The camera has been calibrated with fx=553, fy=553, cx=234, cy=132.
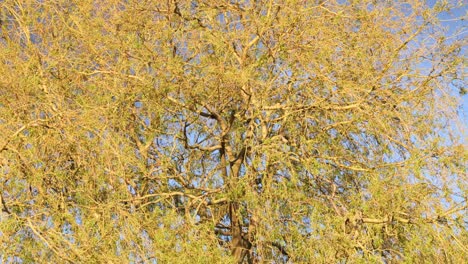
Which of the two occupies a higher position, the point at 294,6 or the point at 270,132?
the point at 294,6

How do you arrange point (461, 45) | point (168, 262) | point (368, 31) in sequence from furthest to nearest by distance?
1. point (368, 31)
2. point (461, 45)
3. point (168, 262)

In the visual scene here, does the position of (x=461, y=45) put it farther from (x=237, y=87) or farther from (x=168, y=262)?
(x=168, y=262)

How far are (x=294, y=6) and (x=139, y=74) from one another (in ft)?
6.36

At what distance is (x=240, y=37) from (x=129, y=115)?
1.58m

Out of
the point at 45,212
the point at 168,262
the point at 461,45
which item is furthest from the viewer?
the point at 461,45

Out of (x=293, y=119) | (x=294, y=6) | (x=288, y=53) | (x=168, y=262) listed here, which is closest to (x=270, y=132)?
(x=293, y=119)

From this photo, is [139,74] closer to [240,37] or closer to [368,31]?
[240,37]

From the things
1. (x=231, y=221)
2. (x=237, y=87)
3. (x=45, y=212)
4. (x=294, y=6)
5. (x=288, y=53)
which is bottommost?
(x=231, y=221)

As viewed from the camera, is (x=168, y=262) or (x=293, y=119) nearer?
(x=168, y=262)

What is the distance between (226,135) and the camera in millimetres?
6824

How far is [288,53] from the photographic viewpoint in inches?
242

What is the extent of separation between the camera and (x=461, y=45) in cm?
593

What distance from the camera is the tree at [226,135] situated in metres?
5.10

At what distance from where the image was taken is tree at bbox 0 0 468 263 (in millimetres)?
5098
